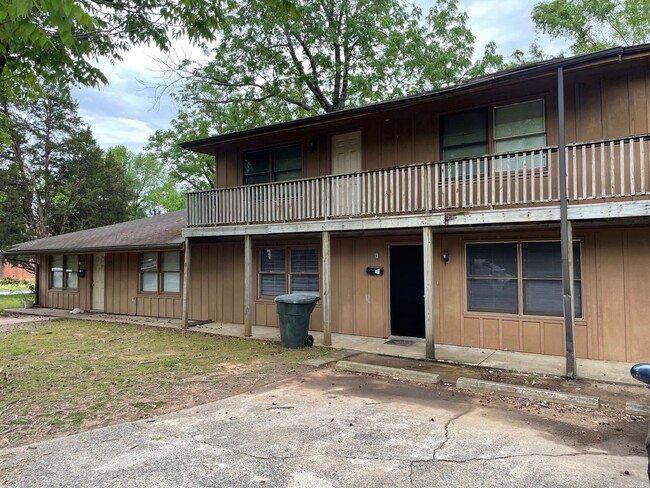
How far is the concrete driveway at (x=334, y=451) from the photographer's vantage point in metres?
3.52

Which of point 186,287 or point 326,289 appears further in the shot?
point 186,287

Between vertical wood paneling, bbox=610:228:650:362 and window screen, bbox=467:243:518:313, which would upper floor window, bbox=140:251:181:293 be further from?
vertical wood paneling, bbox=610:228:650:362

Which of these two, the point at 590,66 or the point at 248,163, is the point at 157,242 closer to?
the point at 248,163

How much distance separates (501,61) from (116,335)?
1938cm

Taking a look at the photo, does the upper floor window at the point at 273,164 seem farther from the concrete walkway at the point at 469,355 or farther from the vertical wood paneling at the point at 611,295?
the vertical wood paneling at the point at 611,295

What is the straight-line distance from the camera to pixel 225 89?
21797 mm

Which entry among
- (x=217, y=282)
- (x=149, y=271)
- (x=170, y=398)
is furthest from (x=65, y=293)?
(x=170, y=398)

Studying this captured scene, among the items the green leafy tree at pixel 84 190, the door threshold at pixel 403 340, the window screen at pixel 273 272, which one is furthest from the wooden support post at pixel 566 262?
the green leafy tree at pixel 84 190

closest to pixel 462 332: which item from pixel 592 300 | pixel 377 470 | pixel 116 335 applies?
pixel 592 300

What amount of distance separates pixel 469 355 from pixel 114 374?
6.33 meters

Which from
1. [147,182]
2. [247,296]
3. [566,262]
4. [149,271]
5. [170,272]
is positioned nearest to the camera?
[566,262]

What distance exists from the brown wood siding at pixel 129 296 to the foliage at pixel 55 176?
14.8m

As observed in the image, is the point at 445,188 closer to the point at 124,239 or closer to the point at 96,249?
the point at 124,239

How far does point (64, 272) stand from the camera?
17.0 metres
